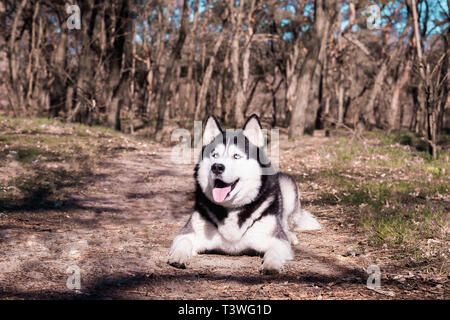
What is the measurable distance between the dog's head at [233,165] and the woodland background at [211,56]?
625 centimetres

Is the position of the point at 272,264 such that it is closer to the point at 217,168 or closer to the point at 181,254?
the point at 181,254

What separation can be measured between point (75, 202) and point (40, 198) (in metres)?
0.62

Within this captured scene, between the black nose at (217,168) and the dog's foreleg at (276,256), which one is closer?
the dog's foreleg at (276,256)

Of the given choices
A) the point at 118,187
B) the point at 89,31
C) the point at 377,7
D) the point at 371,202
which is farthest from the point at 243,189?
the point at 377,7

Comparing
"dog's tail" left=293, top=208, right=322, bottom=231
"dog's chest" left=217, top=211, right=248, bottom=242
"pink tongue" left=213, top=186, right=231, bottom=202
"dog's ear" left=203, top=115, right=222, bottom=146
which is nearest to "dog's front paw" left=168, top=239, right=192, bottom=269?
"dog's chest" left=217, top=211, right=248, bottom=242

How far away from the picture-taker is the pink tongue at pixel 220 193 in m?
4.48

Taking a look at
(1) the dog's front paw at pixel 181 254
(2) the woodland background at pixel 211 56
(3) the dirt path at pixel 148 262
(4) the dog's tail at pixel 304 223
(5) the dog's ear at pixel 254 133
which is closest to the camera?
(3) the dirt path at pixel 148 262

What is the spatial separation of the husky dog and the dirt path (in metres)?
0.20

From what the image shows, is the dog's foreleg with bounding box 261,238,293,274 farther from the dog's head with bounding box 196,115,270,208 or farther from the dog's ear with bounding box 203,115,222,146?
the dog's ear with bounding box 203,115,222,146

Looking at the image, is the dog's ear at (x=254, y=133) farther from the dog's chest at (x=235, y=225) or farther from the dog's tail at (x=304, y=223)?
the dog's tail at (x=304, y=223)

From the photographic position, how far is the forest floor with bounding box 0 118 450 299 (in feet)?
12.0

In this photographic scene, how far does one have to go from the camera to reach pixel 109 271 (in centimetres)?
401

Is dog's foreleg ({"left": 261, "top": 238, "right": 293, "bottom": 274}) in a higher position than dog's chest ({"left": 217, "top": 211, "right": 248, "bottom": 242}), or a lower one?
lower

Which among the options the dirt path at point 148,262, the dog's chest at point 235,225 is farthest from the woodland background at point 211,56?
the dog's chest at point 235,225
